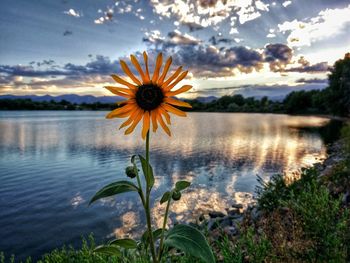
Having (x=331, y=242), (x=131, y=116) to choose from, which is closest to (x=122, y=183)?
(x=131, y=116)

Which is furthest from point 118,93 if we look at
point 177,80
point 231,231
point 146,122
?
point 231,231

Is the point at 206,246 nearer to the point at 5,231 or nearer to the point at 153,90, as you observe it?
the point at 153,90

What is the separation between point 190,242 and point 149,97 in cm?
102

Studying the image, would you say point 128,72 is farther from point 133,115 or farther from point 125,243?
point 125,243

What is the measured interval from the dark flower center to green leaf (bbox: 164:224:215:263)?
909 mm

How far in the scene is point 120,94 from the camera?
1812 mm

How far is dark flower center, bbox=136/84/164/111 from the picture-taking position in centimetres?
184

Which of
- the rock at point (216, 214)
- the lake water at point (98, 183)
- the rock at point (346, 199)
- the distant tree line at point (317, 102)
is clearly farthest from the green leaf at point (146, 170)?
the distant tree line at point (317, 102)

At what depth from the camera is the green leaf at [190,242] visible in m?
1.78

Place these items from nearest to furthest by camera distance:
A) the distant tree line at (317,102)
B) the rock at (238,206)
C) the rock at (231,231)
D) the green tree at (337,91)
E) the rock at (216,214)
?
the rock at (231,231)
the rock at (216,214)
the rock at (238,206)
the distant tree line at (317,102)
the green tree at (337,91)

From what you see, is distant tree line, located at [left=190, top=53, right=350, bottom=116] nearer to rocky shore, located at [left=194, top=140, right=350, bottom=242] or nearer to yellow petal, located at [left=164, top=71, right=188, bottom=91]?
rocky shore, located at [left=194, top=140, right=350, bottom=242]

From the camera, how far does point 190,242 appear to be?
1.87 meters

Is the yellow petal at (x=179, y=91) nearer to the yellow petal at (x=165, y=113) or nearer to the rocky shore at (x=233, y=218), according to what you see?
the yellow petal at (x=165, y=113)

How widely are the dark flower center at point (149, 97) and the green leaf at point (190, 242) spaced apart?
0.91 metres
